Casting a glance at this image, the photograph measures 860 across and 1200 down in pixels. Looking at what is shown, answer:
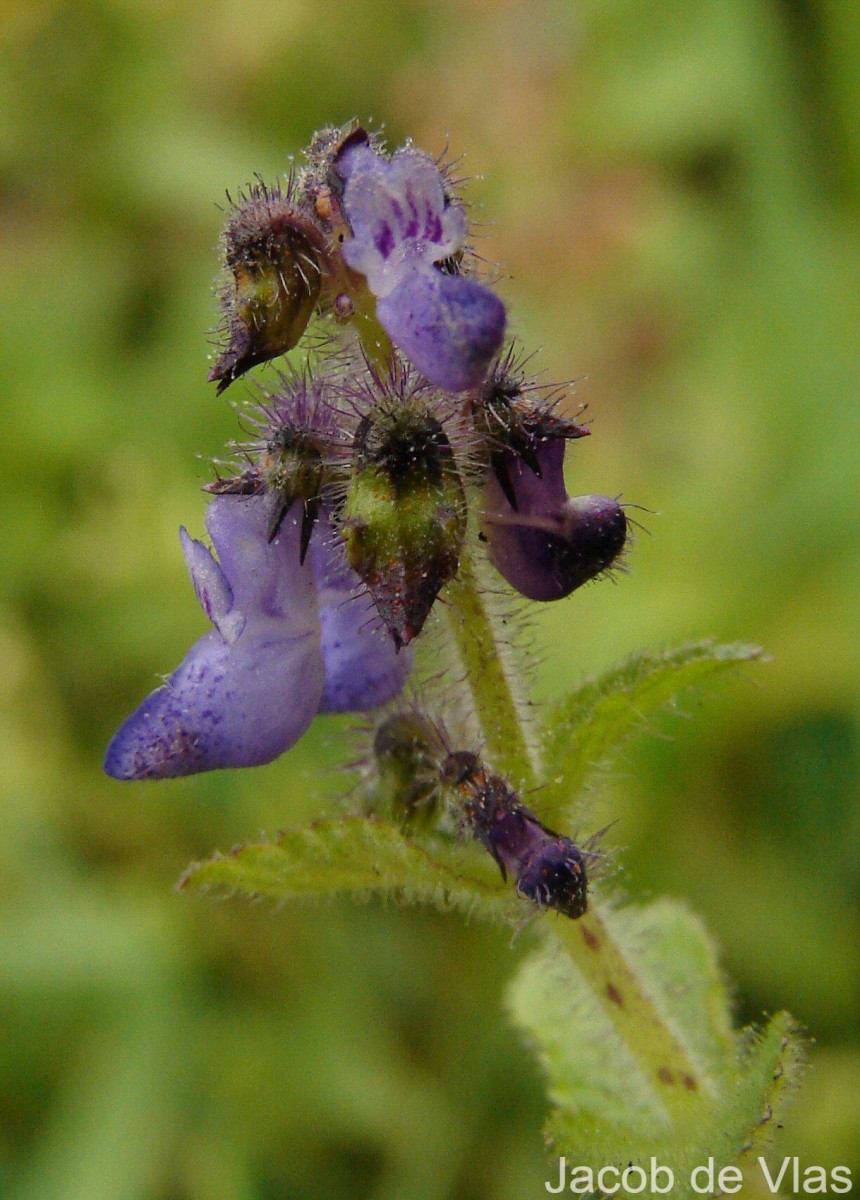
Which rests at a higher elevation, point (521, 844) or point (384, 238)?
point (384, 238)

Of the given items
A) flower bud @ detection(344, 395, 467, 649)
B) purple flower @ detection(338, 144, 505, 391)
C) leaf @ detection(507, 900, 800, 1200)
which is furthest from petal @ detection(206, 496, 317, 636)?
leaf @ detection(507, 900, 800, 1200)

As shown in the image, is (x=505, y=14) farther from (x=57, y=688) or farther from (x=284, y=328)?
(x=284, y=328)

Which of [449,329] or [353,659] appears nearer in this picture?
[449,329]

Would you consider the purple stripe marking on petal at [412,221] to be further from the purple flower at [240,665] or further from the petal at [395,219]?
the purple flower at [240,665]

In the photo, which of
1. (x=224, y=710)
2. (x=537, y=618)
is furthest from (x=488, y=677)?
(x=537, y=618)

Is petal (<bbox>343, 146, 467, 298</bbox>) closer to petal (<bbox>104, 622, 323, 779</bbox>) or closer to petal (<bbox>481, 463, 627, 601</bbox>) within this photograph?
petal (<bbox>481, 463, 627, 601</bbox>)

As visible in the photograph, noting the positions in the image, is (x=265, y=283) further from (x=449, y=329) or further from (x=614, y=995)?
(x=614, y=995)

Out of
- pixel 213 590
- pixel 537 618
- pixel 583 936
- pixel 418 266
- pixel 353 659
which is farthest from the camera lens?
pixel 537 618
